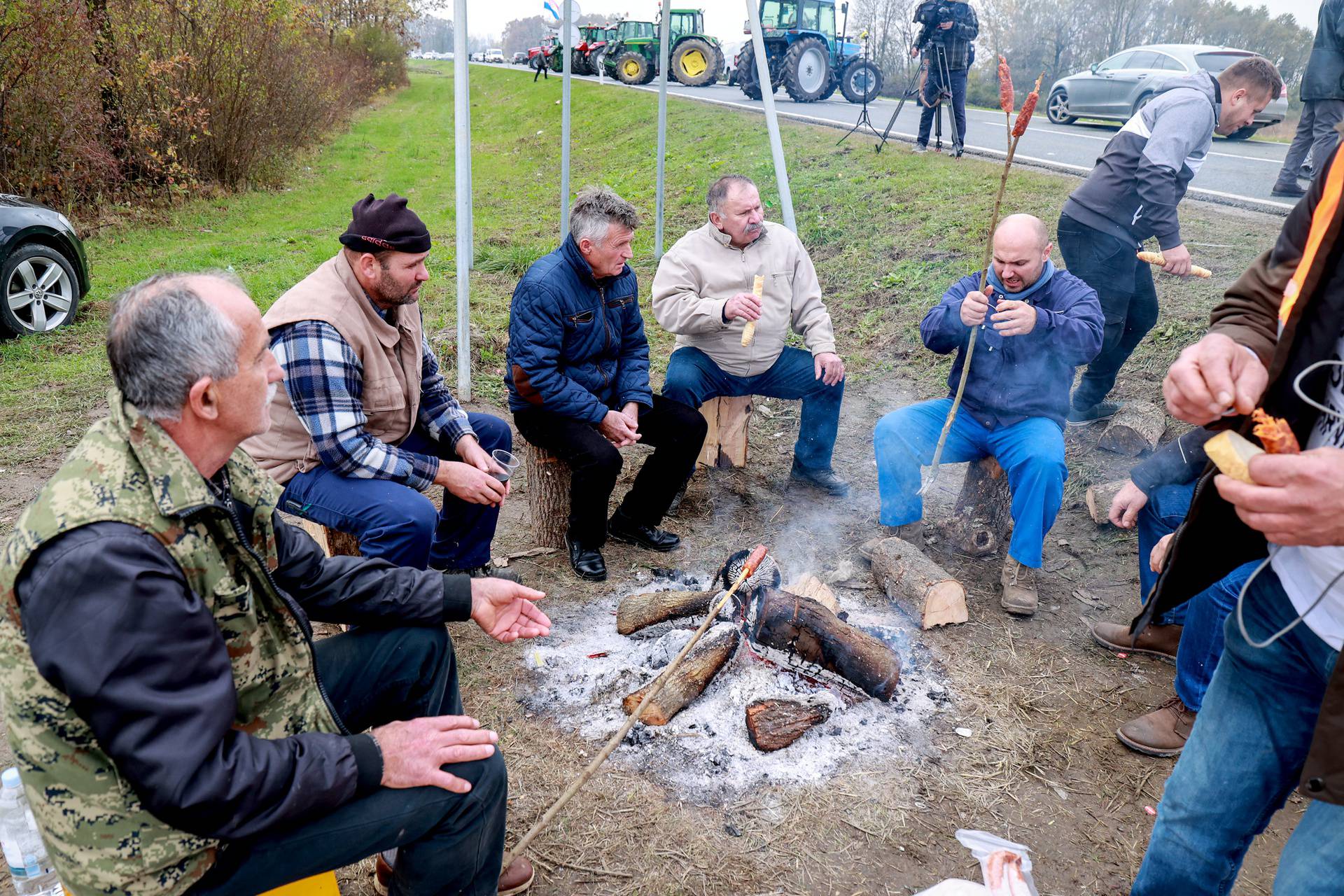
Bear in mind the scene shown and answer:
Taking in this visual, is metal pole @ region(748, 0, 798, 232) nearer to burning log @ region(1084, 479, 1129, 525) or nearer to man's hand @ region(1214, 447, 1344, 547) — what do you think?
burning log @ region(1084, 479, 1129, 525)

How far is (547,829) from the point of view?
99.0 inches

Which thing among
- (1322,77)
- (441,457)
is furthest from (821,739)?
(1322,77)

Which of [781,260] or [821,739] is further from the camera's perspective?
[781,260]

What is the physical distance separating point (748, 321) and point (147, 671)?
342 cm

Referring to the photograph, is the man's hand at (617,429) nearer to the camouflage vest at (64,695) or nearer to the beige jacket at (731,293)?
the beige jacket at (731,293)

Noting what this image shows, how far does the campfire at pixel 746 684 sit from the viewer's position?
9.20ft

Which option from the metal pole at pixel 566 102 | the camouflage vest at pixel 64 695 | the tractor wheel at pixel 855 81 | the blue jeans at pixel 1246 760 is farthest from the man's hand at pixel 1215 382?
the tractor wheel at pixel 855 81

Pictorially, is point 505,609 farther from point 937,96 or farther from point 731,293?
point 937,96

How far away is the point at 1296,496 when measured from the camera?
127 cm

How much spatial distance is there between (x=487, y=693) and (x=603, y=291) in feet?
6.17

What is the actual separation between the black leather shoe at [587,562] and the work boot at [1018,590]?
1771mm

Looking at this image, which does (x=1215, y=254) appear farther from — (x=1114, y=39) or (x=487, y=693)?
(x=1114, y=39)

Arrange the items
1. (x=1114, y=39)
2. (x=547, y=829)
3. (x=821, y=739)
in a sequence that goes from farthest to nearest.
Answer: (x=1114, y=39), (x=821, y=739), (x=547, y=829)

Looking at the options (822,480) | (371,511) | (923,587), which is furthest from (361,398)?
(822,480)
